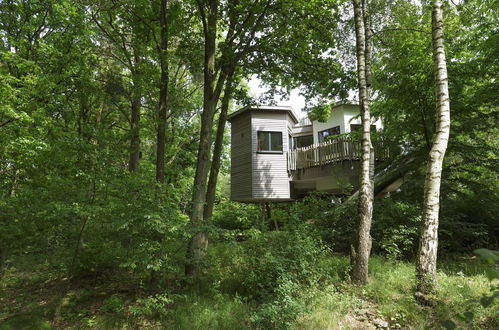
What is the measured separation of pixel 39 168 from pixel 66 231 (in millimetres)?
3076

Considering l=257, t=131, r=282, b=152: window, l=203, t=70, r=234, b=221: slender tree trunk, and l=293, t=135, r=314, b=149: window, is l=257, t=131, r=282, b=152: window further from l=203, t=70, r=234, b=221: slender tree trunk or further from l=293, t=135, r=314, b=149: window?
l=203, t=70, r=234, b=221: slender tree trunk

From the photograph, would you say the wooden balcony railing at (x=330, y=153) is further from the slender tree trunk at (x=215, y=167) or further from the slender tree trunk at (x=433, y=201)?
the slender tree trunk at (x=433, y=201)

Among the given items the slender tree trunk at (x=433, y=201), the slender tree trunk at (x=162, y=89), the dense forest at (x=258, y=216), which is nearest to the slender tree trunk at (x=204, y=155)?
the dense forest at (x=258, y=216)

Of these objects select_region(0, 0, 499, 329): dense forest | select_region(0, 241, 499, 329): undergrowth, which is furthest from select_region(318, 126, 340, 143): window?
select_region(0, 241, 499, 329): undergrowth

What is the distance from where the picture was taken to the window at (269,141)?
1729 centimetres

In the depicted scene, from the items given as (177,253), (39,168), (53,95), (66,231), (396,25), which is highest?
(396,25)

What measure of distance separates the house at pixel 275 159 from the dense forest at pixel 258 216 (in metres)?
3.28

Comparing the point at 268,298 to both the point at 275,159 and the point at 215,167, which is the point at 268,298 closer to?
the point at 215,167

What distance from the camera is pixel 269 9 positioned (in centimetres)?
933

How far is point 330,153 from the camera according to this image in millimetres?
15070

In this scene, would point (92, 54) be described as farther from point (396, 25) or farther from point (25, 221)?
point (396, 25)

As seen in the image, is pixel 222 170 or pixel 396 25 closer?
pixel 396 25

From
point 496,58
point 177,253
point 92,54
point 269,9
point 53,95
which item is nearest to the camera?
point 177,253

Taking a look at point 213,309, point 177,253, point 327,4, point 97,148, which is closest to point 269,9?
point 327,4
